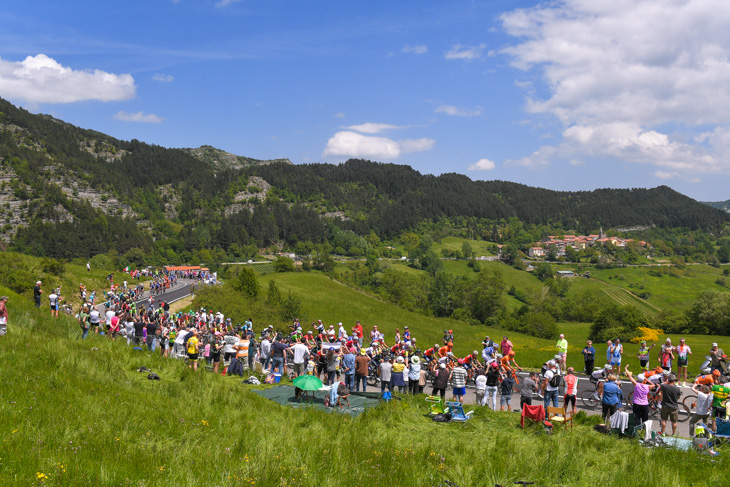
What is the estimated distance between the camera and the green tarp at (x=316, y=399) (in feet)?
45.0

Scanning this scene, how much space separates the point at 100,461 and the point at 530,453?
7469mm

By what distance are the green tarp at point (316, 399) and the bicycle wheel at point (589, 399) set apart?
22.1ft

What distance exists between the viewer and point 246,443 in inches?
342

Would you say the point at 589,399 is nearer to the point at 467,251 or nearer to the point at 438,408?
the point at 438,408

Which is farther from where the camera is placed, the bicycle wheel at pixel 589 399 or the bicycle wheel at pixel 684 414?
the bicycle wheel at pixel 589 399

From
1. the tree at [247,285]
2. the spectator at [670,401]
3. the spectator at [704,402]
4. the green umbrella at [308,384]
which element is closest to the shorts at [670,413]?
the spectator at [670,401]

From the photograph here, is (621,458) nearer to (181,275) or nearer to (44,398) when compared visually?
(44,398)

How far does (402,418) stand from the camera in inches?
481

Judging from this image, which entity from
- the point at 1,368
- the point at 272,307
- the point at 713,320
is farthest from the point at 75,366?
the point at 713,320

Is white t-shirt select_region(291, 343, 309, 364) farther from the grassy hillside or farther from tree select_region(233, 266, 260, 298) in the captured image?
tree select_region(233, 266, 260, 298)

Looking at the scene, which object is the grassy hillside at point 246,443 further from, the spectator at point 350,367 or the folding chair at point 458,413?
the spectator at point 350,367

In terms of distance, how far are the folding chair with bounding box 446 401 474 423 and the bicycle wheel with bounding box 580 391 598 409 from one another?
5191 millimetres

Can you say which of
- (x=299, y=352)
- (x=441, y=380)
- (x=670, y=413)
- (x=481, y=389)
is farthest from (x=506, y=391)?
(x=299, y=352)

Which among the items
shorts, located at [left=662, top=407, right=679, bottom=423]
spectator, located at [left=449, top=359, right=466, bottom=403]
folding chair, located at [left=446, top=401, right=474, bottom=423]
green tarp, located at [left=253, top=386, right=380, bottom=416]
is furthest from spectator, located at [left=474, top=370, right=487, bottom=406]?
shorts, located at [left=662, top=407, right=679, bottom=423]
